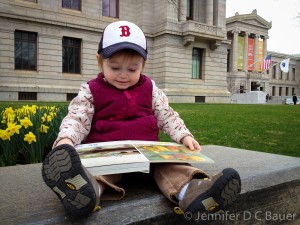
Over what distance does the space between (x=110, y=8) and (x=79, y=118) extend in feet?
69.6

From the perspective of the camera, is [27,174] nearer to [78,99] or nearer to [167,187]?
[78,99]

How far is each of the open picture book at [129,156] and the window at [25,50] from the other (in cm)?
1817

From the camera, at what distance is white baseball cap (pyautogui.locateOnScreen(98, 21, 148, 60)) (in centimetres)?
178

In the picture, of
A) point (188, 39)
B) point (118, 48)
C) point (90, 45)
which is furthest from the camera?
point (188, 39)

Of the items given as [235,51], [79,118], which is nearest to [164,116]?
[79,118]

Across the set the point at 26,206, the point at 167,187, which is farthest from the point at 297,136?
the point at 26,206

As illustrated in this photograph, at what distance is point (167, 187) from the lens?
4.84ft

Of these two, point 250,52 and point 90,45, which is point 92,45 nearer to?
point 90,45

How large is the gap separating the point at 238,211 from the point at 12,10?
18752 millimetres

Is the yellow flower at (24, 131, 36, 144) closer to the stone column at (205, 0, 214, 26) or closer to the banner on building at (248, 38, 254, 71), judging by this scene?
the stone column at (205, 0, 214, 26)

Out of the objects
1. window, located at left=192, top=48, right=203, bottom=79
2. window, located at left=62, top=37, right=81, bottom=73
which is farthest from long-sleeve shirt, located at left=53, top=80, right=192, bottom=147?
window, located at left=192, top=48, right=203, bottom=79

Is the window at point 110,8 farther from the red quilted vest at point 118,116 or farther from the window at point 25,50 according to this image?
the red quilted vest at point 118,116

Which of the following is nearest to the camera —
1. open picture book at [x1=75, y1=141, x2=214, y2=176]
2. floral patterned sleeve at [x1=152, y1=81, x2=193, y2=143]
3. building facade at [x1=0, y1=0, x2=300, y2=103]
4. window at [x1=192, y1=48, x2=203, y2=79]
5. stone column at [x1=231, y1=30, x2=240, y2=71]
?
open picture book at [x1=75, y1=141, x2=214, y2=176]

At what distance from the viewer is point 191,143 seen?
1.84 m
